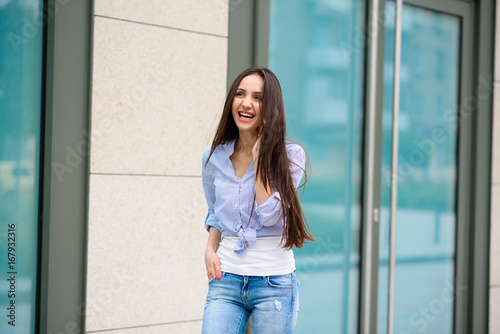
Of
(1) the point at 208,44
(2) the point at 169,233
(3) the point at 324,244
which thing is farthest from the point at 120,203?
(3) the point at 324,244

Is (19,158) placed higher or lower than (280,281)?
higher

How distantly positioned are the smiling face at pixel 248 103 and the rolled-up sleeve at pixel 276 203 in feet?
0.61

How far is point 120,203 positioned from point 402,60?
2.46 metres

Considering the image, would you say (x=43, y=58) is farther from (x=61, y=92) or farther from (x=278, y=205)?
(x=278, y=205)

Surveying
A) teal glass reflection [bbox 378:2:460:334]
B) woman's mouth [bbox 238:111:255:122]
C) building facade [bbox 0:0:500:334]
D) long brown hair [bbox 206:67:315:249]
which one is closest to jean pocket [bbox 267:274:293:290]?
long brown hair [bbox 206:67:315:249]

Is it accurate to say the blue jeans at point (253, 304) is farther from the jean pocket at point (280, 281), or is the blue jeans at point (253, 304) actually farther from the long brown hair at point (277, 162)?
the long brown hair at point (277, 162)

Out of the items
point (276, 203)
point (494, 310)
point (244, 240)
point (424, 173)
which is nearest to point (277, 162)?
point (276, 203)

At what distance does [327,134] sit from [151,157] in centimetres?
136

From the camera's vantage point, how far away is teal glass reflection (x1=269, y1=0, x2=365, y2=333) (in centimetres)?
344

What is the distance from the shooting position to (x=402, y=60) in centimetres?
391

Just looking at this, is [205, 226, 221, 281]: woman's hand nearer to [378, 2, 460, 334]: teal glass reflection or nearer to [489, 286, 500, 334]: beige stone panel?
[378, 2, 460, 334]: teal glass reflection

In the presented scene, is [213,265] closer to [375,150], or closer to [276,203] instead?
[276,203]

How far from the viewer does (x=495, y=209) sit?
4.20m

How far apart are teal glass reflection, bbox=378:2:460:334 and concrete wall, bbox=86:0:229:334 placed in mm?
1550
